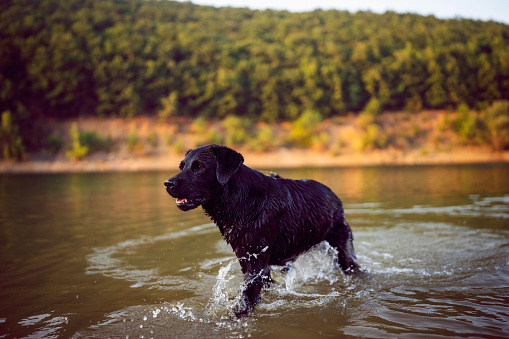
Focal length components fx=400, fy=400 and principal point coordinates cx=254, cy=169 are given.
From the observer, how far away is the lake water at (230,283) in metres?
4.24

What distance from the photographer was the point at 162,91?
189 ft

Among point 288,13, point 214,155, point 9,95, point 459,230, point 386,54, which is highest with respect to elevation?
point 288,13

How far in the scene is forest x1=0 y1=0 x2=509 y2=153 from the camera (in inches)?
2115

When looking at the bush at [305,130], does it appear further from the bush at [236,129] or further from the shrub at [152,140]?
the shrub at [152,140]

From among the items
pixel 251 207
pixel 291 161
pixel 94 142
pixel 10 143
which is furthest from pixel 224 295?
pixel 10 143

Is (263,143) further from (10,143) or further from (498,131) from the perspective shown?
(10,143)

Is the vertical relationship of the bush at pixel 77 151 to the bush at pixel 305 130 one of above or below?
below

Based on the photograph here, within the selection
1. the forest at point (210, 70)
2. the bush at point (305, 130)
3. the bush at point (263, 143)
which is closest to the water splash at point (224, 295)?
the bush at point (263, 143)

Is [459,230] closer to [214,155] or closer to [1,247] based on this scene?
[214,155]

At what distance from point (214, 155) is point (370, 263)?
376 centimetres

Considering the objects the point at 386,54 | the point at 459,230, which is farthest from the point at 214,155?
the point at 386,54

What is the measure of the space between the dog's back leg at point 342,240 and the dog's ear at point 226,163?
203 cm

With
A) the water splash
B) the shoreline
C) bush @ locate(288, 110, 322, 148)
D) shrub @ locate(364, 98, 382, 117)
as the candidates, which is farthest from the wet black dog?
shrub @ locate(364, 98, 382, 117)

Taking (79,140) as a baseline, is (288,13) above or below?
above
